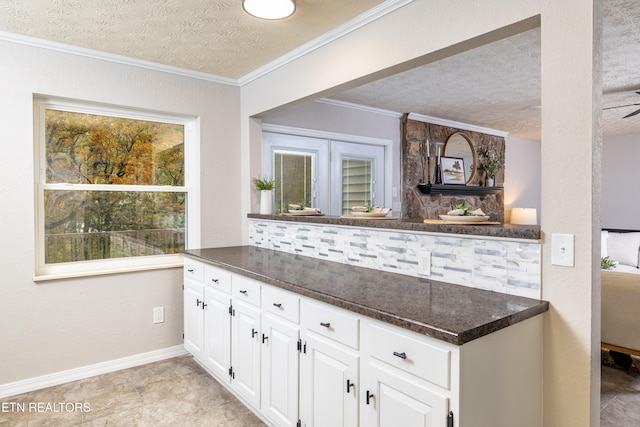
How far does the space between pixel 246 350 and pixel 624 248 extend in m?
4.96

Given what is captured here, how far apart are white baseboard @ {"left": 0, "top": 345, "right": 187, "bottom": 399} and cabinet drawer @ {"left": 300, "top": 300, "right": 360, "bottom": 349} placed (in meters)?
1.96

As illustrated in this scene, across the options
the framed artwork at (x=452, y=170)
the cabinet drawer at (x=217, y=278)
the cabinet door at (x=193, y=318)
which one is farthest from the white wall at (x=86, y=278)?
the framed artwork at (x=452, y=170)

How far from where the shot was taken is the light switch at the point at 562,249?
1.49m

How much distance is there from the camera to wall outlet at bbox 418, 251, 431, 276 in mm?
2035

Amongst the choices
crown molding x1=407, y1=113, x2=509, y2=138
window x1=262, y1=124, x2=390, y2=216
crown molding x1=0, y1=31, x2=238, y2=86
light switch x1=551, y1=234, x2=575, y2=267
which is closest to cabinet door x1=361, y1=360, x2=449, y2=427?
light switch x1=551, y1=234, x2=575, y2=267

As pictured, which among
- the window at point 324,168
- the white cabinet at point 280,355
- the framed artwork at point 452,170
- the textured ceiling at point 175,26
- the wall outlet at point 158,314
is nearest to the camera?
the white cabinet at point 280,355

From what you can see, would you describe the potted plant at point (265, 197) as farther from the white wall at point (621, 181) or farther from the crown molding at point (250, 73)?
the white wall at point (621, 181)

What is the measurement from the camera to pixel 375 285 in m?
1.90

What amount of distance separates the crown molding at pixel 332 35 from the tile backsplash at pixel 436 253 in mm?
1228

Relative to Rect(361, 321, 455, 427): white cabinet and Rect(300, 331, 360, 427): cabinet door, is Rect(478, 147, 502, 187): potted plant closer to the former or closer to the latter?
Rect(300, 331, 360, 427): cabinet door

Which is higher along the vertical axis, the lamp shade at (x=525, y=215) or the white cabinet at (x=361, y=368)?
the lamp shade at (x=525, y=215)

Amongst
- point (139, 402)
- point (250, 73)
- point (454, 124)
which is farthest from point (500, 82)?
point (139, 402)

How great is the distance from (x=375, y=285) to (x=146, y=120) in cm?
249

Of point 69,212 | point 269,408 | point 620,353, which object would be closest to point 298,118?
point 69,212
